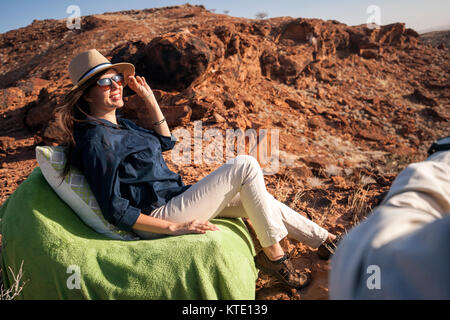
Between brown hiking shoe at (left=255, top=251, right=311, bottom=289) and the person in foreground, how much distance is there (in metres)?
1.33

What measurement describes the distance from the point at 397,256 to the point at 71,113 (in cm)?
208

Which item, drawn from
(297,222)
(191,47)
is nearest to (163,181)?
(297,222)

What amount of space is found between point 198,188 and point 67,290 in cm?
98

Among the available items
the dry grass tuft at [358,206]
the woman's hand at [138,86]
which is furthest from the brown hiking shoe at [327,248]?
the woman's hand at [138,86]

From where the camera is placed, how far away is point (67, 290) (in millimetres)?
1825

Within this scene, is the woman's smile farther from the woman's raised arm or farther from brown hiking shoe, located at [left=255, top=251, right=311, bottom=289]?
brown hiking shoe, located at [left=255, top=251, right=311, bottom=289]

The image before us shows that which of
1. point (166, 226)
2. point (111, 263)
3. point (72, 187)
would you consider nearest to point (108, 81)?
point (72, 187)

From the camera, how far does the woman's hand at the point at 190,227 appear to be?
201 cm

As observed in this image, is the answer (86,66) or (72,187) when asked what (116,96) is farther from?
(72,187)

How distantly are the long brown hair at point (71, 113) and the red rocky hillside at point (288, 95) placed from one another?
5.37ft

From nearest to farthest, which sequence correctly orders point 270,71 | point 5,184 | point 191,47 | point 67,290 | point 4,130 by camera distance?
point 67,290 → point 5,184 → point 191,47 → point 4,130 → point 270,71

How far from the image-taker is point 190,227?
2.02m

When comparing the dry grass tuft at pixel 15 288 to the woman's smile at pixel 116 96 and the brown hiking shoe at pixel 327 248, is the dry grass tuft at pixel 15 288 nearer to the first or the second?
the woman's smile at pixel 116 96
